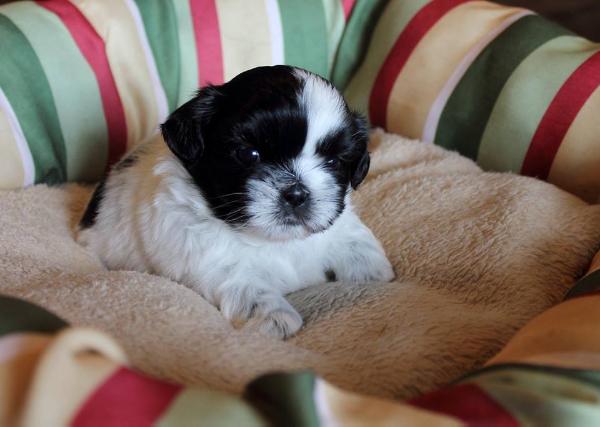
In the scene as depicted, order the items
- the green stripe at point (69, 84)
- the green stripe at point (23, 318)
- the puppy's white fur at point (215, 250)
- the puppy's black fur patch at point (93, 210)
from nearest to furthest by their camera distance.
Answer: the green stripe at point (23, 318) < the puppy's white fur at point (215, 250) < the puppy's black fur patch at point (93, 210) < the green stripe at point (69, 84)

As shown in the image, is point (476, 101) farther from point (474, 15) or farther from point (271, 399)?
point (271, 399)

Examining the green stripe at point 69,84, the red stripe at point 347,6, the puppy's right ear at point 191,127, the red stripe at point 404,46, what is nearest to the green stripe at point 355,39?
the red stripe at point 347,6

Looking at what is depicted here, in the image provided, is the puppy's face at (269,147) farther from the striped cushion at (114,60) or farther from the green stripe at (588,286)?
the striped cushion at (114,60)

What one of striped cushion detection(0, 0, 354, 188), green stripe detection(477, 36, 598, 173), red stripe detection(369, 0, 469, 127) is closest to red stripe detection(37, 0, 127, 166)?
striped cushion detection(0, 0, 354, 188)

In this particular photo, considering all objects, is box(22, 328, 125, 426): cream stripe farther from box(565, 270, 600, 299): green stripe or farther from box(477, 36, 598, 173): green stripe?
box(477, 36, 598, 173): green stripe

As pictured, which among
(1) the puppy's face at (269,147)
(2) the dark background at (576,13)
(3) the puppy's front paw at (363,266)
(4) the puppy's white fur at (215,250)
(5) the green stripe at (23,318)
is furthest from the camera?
(2) the dark background at (576,13)

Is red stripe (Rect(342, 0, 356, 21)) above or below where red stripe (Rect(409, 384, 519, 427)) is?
above

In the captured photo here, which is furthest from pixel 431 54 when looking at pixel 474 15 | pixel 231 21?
pixel 231 21
